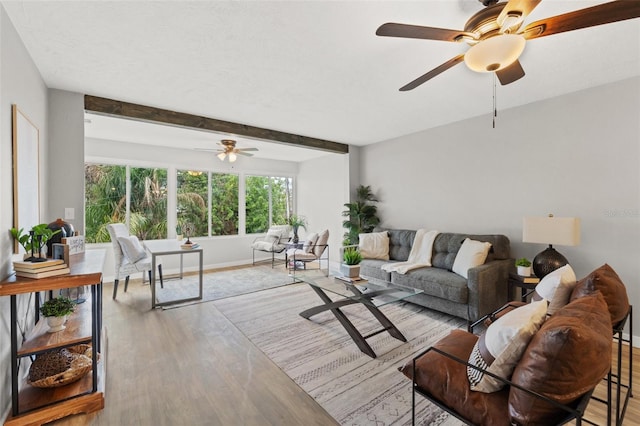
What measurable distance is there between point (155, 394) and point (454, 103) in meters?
4.04

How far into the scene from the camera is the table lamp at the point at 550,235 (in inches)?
108

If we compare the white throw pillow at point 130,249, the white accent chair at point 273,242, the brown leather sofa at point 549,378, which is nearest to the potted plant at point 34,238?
the white throw pillow at point 130,249

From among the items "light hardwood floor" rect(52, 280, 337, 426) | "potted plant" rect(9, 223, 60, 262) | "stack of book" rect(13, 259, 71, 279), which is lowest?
"light hardwood floor" rect(52, 280, 337, 426)

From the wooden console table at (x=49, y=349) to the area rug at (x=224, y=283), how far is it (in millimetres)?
1851

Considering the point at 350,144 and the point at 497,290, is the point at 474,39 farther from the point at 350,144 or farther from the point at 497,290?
the point at 350,144

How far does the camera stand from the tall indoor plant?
5.34 m

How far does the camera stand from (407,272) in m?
3.69

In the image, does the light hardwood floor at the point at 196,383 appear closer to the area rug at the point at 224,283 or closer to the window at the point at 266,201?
the area rug at the point at 224,283

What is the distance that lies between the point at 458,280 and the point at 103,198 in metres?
5.88

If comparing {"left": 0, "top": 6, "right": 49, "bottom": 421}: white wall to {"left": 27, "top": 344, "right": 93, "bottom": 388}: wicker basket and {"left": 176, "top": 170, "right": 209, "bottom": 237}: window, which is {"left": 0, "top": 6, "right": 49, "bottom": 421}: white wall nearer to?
Result: {"left": 27, "top": 344, "right": 93, "bottom": 388}: wicker basket

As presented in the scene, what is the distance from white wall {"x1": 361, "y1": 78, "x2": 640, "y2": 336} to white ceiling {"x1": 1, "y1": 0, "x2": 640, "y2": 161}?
0.98 feet

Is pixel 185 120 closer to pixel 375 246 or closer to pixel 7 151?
pixel 7 151

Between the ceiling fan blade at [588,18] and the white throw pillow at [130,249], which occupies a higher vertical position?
the ceiling fan blade at [588,18]

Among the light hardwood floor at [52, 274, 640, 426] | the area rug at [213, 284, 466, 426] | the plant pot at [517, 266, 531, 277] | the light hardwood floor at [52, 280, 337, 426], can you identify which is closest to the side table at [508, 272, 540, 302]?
the plant pot at [517, 266, 531, 277]
